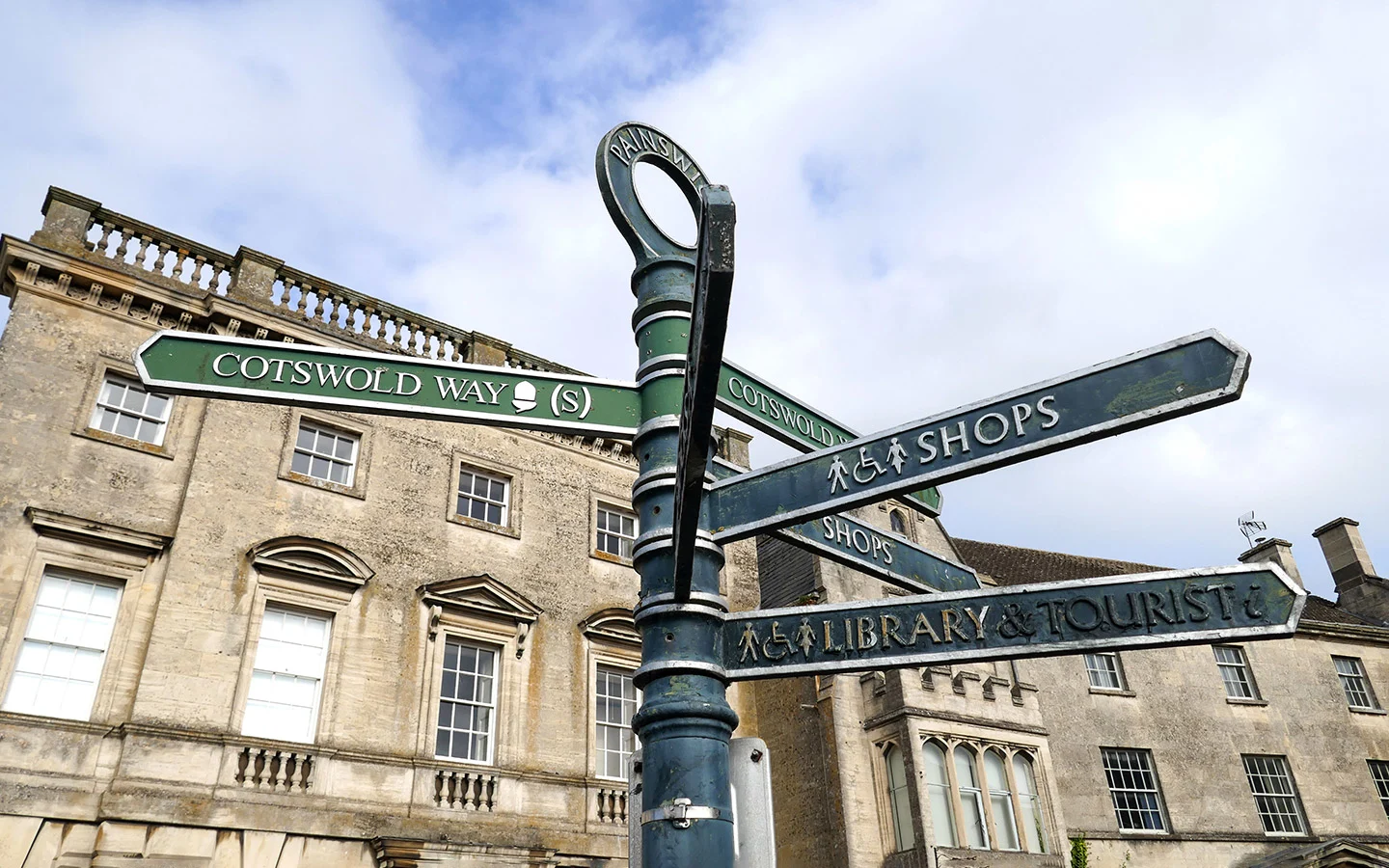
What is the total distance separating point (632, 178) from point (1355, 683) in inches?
1114

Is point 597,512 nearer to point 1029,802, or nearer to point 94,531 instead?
point 94,531

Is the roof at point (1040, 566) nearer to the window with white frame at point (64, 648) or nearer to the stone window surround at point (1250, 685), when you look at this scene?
the stone window surround at point (1250, 685)

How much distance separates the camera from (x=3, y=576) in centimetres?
1154

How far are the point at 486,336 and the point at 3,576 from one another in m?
7.74

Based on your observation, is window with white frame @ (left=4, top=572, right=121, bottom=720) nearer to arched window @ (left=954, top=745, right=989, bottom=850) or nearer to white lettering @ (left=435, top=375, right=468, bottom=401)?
white lettering @ (left=435, top=375, right=468, bottom=401)

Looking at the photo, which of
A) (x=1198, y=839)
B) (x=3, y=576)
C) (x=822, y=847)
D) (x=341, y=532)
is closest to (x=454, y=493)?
(x=341, y=532)

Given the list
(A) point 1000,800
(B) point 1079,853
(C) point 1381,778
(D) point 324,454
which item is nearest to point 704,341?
(D) point 324,454

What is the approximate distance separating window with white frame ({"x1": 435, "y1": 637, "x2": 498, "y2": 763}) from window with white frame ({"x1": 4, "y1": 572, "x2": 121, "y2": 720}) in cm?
430

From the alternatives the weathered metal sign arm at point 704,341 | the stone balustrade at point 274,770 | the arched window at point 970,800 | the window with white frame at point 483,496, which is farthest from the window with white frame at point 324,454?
the weathered metal sign arm at point 704,341

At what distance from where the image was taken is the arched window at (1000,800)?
16.9m

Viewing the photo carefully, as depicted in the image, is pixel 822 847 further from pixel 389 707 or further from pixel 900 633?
pixel 900 633

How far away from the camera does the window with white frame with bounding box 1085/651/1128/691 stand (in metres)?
22.0

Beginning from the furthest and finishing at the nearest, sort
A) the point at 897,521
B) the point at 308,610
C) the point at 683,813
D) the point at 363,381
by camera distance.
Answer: the point at 897,521, the point at 308,610, the point at 363,381, the point at 683,813

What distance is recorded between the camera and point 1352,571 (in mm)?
29484
